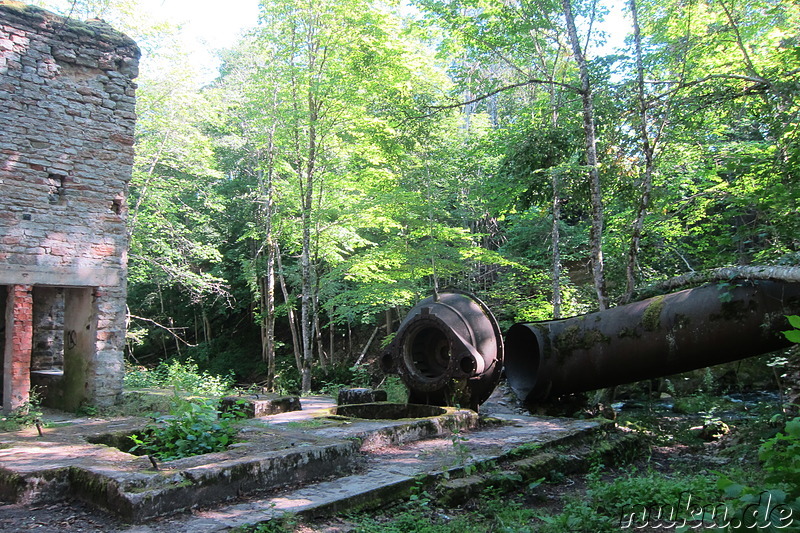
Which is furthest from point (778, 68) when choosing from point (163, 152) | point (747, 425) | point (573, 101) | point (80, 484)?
point (163, 152)

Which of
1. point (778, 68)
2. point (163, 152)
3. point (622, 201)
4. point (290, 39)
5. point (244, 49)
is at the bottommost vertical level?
point (622, 201)

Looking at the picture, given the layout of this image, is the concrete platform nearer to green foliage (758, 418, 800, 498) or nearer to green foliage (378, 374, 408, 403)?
green foliage (758, 418, 800, 498)

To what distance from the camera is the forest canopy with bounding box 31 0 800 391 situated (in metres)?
9.86

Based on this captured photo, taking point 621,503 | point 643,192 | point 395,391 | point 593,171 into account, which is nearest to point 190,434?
point 621,503

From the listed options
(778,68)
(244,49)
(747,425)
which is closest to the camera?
(747,425)

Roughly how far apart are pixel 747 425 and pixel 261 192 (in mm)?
16473

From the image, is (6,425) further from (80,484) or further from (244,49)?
(244,49)

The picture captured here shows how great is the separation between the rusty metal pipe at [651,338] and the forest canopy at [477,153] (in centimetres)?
72

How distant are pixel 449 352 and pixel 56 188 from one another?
6.74 metres

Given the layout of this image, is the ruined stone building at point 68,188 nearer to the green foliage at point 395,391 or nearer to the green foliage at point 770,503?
the green foliage at point 395,391

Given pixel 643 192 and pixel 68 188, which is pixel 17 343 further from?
pixel 643 192

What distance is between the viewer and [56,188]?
9148 mm

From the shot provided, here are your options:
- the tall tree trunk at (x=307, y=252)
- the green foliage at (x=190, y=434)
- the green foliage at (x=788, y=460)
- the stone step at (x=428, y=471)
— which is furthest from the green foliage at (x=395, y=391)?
the green foliage at (x=788, y=460)

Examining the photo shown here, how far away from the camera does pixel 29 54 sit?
9062 mm
